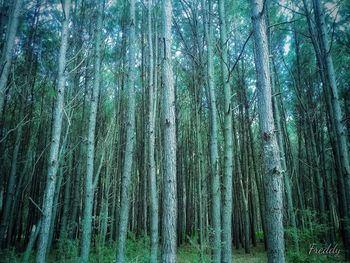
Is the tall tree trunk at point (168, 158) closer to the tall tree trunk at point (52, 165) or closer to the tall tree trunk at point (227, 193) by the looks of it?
the tall tree trunk at point (227, 193)

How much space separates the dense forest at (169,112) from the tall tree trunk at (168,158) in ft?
0.05

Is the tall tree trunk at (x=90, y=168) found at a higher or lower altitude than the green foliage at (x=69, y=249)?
higher

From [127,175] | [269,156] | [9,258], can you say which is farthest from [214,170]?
[9,258]

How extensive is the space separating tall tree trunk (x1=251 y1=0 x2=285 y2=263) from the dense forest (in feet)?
0.04

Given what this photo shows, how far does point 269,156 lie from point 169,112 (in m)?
1.56

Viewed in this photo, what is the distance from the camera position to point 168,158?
11.7 ft

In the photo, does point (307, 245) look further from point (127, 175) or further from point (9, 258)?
point (9, 258)

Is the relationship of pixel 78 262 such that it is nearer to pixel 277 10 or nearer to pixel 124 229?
pixel 124 229

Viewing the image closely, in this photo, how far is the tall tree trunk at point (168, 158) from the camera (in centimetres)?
331

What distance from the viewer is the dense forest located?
12.6ft

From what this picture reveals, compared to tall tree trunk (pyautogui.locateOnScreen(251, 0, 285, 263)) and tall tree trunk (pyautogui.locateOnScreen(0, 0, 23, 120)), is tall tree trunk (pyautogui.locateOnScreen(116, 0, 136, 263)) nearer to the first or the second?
tall tree trunk (pyautogui.locateOnScreen(0, 0, 23, 120))

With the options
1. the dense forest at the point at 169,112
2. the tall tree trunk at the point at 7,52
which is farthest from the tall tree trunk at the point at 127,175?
the tall tree trunk at the point at 7,52

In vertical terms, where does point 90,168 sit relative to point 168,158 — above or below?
above

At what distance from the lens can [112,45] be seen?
1094cm
